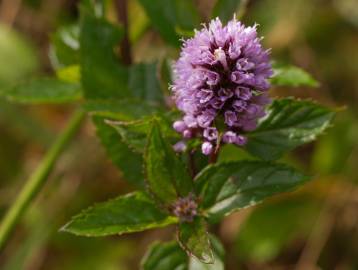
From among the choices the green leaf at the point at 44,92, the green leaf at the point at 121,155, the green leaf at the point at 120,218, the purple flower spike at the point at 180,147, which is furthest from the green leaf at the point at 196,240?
the green leaf at the point at 44,92

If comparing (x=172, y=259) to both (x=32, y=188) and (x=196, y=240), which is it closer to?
(x=196, y=240)

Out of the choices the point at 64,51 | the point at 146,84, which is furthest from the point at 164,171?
the point at 64,51

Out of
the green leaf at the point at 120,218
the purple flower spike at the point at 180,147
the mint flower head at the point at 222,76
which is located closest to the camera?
the mint flower head at the point at 222,76

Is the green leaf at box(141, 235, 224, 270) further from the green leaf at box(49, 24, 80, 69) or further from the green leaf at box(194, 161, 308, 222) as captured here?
the green leaf at box(49, 24, 80, 69)

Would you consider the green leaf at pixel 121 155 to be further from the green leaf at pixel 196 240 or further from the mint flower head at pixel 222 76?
the mint flower head at pixel 222 76

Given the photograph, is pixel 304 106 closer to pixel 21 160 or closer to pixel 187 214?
pixel 187 214

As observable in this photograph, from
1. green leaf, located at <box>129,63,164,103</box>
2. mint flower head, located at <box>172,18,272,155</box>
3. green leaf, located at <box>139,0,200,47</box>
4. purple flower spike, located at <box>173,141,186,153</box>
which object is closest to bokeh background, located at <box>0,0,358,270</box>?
green leaf, located at <box>139,0,200,47</box>
